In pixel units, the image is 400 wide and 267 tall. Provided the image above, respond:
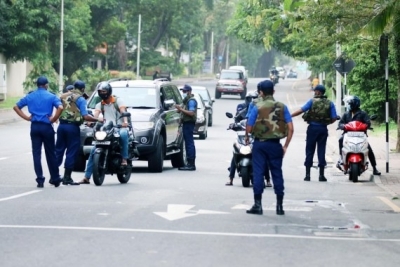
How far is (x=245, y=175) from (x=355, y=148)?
326cm

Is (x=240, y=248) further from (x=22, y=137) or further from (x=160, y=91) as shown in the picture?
(x=22, y=137)

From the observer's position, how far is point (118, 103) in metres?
19.1

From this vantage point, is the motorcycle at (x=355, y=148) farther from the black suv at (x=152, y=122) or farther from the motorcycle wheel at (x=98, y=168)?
the motorcycle wheel at (x=98, y=168)

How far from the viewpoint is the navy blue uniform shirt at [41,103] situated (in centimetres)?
1769

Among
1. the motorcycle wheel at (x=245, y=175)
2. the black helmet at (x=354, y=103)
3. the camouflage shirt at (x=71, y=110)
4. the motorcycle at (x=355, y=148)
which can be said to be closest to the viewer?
the camouflage shirt at (x=71, y=110)

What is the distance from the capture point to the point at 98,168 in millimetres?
18391

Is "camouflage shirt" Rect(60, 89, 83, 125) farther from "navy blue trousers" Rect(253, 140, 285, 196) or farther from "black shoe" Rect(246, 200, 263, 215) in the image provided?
"black shoe" Rect(246, 200, 263, 215)

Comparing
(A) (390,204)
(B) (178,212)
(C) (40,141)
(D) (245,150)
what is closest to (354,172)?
(D) (245,150)

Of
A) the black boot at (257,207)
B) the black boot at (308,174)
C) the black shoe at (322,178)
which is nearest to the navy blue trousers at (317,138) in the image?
the black boot at (308,174)

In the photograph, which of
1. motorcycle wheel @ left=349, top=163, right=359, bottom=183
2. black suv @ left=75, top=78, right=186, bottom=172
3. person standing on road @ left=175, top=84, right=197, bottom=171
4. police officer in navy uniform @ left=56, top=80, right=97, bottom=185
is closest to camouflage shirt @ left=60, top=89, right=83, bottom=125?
police officer in navy uniform @ left=56, top=80, right=97, bottom=185

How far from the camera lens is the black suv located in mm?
21641

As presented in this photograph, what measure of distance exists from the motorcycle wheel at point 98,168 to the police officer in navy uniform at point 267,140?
418 cm

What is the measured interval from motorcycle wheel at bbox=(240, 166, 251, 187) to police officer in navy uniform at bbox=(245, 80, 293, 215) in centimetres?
425

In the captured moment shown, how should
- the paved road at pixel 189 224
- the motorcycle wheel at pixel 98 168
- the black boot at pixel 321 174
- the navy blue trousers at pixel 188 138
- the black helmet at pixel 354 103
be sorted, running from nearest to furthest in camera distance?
the paved road at pixel 189 224 → the motorcycle wheel at pixel 98 168 → the black boot at pixel 321 174 → the black helmet at pixel 354 103 → the navy blue trousers at pixel 188 138
